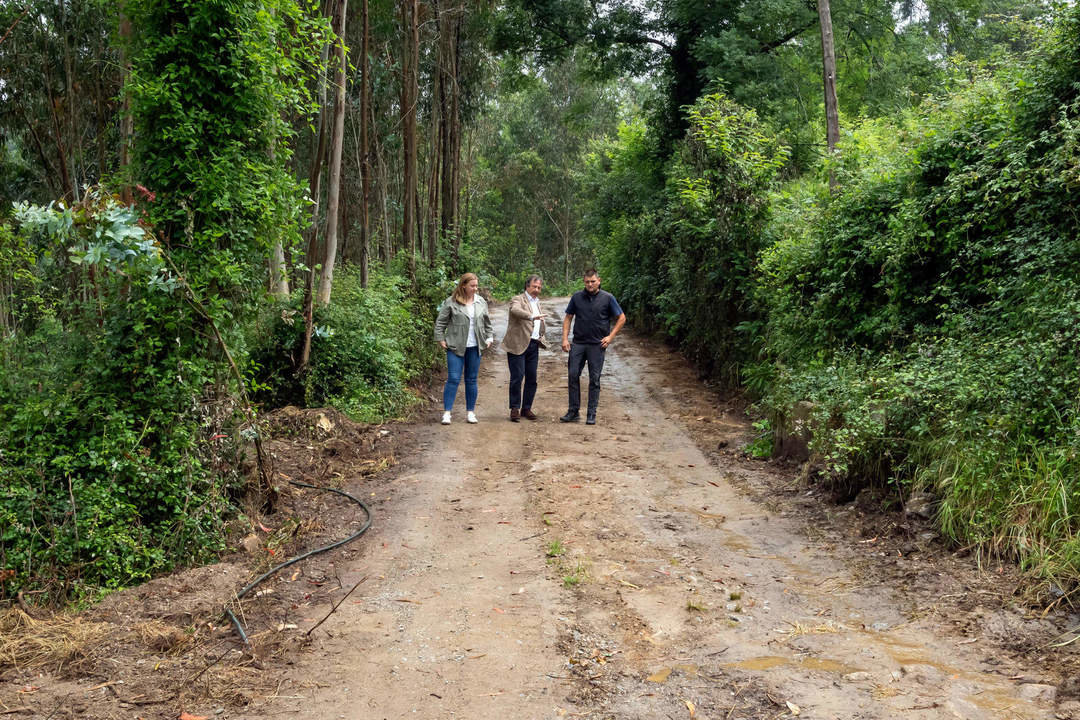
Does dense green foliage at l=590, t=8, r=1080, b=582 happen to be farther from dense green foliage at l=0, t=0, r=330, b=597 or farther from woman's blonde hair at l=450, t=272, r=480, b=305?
dense green foliage at l=0, t=0, r=330, b=597

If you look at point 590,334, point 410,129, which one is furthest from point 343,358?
point 410,129

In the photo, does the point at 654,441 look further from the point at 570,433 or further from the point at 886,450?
the point at 886,450

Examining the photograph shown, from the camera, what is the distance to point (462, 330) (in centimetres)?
1066

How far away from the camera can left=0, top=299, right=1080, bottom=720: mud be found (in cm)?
388

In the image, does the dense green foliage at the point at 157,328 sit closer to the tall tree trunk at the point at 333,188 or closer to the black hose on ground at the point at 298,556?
the black hose on ground at the point at 298,556

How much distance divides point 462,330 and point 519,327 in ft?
2.92

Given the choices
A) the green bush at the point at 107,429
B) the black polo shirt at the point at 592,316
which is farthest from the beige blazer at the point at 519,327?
the green bush at the point at 107,429

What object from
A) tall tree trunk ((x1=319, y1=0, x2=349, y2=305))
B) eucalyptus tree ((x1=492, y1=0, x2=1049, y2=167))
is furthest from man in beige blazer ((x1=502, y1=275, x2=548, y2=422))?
eucalyptus tree ((x1=492, y1=0, x2=1049, y2=167))

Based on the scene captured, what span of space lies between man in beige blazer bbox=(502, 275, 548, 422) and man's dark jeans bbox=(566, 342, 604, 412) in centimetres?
53

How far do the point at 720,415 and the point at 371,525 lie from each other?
6.26m

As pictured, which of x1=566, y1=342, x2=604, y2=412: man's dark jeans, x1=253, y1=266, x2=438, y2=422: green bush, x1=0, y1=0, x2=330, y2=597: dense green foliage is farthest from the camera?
x1=566, y1=342, x2=604, y2=412: man's dark jeans

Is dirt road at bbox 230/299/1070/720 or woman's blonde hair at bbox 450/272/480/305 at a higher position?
woman's blonde hair at bbox 450/272/480/305

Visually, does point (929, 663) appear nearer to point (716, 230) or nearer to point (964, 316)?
point (964, 316)

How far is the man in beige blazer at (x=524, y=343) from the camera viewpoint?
11.1 metres
